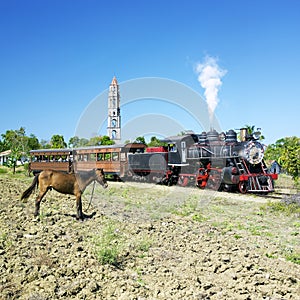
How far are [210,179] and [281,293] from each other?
14.0 metres

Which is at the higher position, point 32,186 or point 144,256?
point 32,186

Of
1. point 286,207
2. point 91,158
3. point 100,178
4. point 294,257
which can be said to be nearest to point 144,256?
point 294,257

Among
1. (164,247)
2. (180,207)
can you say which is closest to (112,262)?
(164,247)

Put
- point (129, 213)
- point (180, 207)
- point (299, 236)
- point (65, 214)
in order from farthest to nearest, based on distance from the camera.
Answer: point (180, 207)
point (129, 213)
point (65, 214)
point (299, 236)

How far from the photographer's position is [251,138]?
58.5 ft

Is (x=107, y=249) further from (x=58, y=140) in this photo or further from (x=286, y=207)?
(x=58, y=140)

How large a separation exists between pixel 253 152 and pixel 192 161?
397 centimetres

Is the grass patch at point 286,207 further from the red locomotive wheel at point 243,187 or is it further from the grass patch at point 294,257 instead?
the grass patch at point 294,257

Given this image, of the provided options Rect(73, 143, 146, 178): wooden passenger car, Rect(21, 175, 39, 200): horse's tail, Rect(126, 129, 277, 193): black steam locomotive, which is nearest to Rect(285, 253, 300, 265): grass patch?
Rect(21, 175, 39, 200): horse's tail

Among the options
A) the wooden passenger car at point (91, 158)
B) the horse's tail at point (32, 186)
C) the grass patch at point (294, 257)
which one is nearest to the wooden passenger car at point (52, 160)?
the wooden passenger car at point (91, 158)

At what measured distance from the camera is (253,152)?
17.0 m

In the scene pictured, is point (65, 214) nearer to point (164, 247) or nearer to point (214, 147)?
point (164, 247)

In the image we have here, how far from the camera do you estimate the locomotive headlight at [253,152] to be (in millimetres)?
16812

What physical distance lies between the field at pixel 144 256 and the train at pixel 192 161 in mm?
4656
